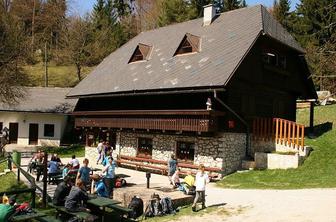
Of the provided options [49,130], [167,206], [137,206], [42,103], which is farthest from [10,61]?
[167,206]

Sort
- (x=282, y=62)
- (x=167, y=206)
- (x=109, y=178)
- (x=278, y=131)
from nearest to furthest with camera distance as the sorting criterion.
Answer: (x=167, y=206) < (x=109, y=178) < (x=278, y=131) < (x=282, y=62)

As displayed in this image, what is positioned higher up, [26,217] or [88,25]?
[88,25]

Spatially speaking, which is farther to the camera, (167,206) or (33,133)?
(33,133)

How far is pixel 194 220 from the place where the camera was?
1266 centimetres

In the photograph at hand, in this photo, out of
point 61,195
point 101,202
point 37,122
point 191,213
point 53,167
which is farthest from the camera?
point 37,122

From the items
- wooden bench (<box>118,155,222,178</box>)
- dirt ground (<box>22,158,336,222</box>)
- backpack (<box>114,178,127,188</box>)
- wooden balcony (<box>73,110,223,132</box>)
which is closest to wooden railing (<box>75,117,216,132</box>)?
wooden balcony (<box>73,110,223,132</box>)

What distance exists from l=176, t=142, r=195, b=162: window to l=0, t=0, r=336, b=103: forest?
17.2 m

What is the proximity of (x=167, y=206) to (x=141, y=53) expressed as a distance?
51.5 ft

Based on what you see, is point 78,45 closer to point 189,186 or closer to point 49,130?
point 49,130

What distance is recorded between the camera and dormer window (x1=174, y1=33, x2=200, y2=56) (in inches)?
952

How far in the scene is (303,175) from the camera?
61.7ft

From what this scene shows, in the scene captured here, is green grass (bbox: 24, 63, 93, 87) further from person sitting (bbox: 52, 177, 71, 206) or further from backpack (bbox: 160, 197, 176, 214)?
person sitting (bbox: 52, 177, 71, 206)

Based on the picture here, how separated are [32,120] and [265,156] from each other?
24.6m

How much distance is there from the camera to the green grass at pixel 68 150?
111 feet
